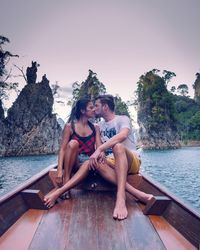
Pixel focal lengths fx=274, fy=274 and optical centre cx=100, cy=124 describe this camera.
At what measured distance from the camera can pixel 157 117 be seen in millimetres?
54250

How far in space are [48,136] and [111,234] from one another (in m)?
43.1

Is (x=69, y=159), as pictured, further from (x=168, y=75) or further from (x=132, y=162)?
(x=168, y=75)

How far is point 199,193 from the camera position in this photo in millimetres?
11281

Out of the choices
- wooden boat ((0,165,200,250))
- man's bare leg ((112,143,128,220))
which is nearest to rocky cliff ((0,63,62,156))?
wooden boat ((0,165,200,250))

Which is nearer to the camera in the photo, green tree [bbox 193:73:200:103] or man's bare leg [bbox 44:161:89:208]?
man's bare leg [bbox 44:161:89:208]

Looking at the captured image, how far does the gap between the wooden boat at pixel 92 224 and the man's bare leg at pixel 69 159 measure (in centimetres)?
21

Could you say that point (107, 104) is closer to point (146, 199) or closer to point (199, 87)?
point (146, 199)

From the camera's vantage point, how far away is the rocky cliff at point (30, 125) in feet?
137

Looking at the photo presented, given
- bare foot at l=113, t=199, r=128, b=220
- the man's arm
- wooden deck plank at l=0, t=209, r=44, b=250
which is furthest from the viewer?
the man's arm

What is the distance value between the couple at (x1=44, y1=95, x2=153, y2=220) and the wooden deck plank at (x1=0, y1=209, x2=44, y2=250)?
0.25m

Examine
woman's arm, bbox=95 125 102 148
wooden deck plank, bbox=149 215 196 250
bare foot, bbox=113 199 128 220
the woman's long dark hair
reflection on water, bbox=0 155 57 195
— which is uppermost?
the woman's long dark hair

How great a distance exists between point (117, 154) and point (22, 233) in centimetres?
101

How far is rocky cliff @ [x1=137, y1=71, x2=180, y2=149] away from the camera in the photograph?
5447 centimetres

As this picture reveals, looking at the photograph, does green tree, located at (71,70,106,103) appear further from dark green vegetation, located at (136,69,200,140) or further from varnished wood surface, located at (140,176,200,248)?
varnished wood surface, located at (140,176,200,248)
